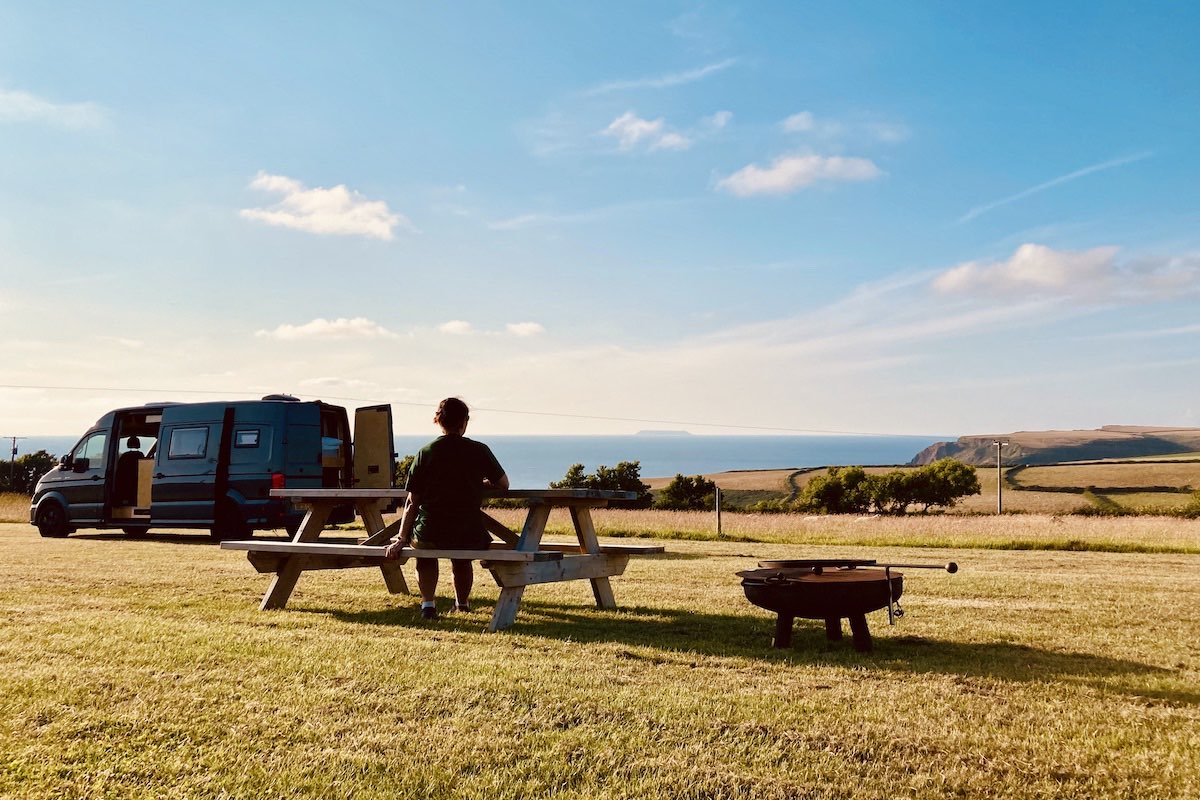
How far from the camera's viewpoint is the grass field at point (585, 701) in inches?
136

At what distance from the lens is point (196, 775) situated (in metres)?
3.46

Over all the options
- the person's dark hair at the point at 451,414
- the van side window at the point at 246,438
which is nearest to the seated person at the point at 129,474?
the van side window at the point at 246,438

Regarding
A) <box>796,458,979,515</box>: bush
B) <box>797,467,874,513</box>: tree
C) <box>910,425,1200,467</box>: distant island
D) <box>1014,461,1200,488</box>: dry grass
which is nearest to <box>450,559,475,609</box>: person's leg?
<box>796,458,979,515</box>: bush

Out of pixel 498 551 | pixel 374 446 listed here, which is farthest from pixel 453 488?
pixel 374 446

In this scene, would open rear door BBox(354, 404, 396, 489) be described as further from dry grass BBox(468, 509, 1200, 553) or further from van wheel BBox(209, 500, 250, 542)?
dry grass BBox(468, 509, 1200, 553)

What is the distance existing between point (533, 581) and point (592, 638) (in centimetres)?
71

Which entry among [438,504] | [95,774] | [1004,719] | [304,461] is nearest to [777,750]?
[1004,719]

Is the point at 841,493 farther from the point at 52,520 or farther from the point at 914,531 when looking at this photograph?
the point at 52,520

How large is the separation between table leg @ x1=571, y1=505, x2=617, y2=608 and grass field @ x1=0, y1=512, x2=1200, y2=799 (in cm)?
20

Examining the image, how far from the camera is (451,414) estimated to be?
722 centimetres

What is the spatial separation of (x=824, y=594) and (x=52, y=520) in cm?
1779

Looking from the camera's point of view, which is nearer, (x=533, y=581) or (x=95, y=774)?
(x=95, y=774)

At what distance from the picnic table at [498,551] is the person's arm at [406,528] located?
0.07 metres

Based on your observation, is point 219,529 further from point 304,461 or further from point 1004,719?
point 1004,719
